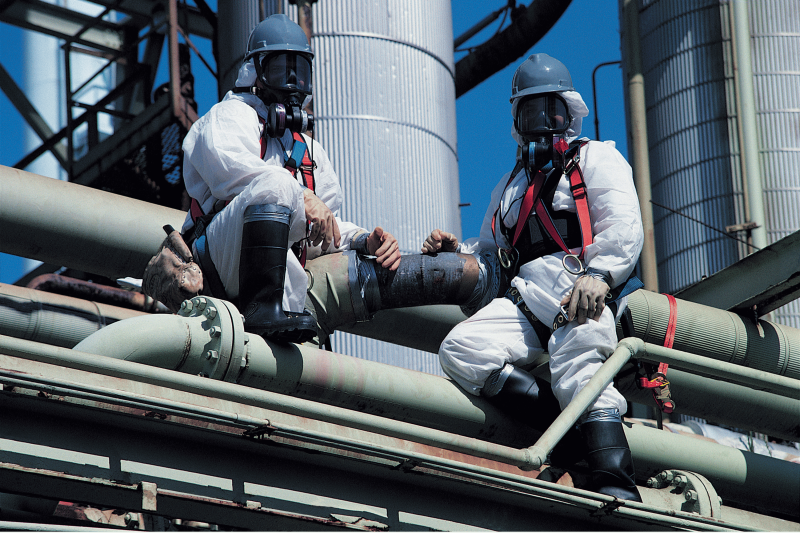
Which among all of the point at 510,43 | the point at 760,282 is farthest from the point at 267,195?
the point at 510,43

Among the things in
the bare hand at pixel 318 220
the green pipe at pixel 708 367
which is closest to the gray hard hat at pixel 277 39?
the bare hand at pixel 318 220

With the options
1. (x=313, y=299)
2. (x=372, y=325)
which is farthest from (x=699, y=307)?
(x=313, y=299)

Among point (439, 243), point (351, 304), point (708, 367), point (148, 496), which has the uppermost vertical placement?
point (439, 243)

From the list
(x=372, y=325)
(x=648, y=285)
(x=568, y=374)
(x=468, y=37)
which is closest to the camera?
(x=568, y=374)

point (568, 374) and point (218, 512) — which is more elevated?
point (568, 374)

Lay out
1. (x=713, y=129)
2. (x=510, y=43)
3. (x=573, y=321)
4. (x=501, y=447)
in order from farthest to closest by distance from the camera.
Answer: (x=510, y=43) < (x=713, y=129) < (x=573, y=321) < (x=501, y=447)

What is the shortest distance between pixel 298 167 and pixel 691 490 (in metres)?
2.53

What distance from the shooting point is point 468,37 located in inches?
726

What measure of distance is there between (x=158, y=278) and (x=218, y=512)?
1577 millimetres

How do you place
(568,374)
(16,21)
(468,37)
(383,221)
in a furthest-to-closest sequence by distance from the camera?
(468,37) < (16,21) < (383,221) < (568,374)

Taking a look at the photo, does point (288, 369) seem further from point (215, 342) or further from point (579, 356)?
point (579, 356)

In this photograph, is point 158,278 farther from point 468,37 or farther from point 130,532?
point 468,37

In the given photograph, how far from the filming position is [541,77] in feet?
19.4

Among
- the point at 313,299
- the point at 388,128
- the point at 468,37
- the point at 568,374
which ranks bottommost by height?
the point at 568,374
